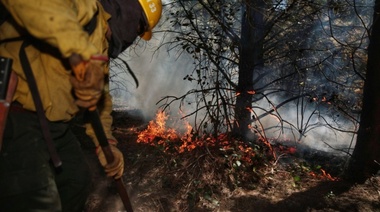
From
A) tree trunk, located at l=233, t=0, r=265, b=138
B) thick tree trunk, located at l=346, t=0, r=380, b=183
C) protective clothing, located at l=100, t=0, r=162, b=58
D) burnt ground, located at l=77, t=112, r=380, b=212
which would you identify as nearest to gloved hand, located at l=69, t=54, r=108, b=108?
protective clothing, located at l=100, t=0, r=162, b=58

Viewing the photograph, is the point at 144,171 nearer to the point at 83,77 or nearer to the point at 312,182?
the point at 312,182

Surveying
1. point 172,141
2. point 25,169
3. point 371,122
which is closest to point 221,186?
point 172,141

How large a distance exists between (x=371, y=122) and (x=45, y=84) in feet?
13.6

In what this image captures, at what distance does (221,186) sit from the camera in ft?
14.8

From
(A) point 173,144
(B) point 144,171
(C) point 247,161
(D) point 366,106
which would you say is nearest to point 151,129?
(A) point 173,144

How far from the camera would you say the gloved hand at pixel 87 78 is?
1708 millimetres

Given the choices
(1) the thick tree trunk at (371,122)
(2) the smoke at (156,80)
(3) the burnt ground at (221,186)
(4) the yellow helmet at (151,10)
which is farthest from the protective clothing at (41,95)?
(2) the smoke at (156,80)

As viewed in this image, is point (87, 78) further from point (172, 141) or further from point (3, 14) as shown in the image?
point (172, 141)

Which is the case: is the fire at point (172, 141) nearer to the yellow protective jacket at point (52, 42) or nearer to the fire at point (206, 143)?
the fire at point (206, 143)

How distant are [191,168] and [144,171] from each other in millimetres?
799

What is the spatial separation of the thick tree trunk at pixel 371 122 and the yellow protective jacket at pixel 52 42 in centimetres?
372

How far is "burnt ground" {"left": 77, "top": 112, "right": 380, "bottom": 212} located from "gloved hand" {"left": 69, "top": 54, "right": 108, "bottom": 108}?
2.70 metres

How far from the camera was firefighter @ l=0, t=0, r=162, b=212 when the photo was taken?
5.42 ft

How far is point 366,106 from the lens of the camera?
4.27m
